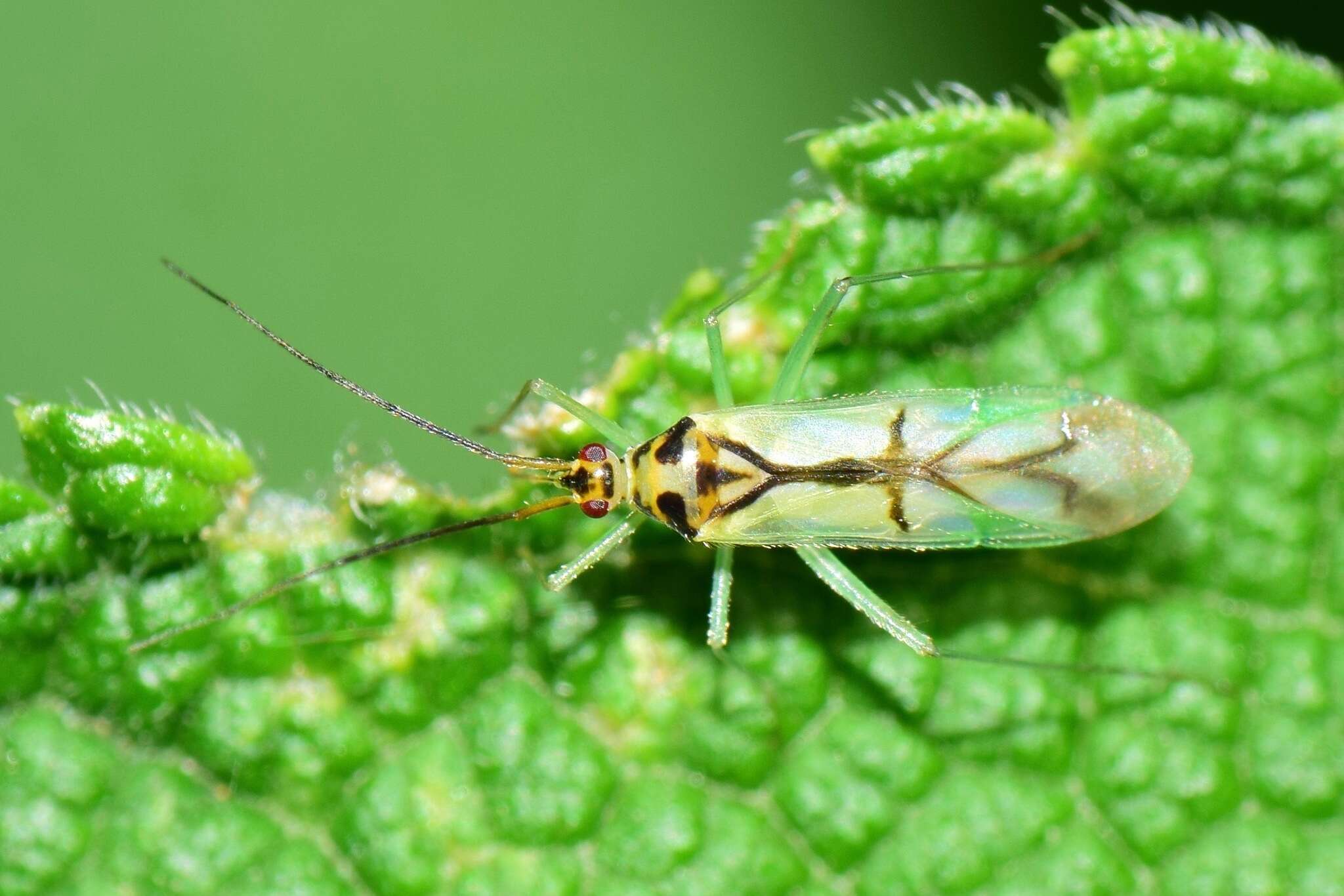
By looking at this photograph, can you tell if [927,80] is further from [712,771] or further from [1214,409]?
[712,771]

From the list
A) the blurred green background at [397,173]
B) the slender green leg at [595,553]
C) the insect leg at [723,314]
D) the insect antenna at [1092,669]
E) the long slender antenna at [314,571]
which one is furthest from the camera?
the blurred green background at [397,173]

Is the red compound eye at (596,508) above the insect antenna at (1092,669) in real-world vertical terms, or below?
above

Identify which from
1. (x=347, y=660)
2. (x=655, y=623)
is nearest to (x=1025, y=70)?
(x=655, y=623)

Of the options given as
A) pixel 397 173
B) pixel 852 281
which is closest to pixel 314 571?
pixel 852 281

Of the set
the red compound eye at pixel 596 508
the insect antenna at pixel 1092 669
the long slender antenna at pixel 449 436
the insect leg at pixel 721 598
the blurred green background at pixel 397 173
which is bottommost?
the insect antenna at pixel 1092 669

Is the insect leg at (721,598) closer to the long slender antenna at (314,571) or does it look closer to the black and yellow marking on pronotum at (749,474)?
the black and yellow marking on pronotum at (749,474)

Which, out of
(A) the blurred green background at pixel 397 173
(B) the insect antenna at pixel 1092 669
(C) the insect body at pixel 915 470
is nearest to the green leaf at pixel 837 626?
(B) the insect antenna at pixel 1092 669

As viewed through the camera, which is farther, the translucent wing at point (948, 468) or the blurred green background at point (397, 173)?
the blurred green background at point (397, 173)
